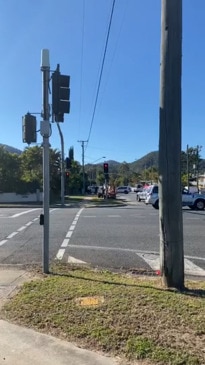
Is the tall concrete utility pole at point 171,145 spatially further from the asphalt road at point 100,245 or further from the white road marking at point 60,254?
the white road marking at point 60,254

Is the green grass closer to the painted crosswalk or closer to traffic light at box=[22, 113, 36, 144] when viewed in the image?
the painted crosswalk

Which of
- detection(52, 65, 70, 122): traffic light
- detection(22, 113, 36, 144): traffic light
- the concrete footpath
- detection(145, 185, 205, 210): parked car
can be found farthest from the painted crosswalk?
detection(145, 185, 205, 210): parked car

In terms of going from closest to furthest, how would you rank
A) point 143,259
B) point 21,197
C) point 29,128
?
1. point 29,128
2. point 143,259
3. point 21,197

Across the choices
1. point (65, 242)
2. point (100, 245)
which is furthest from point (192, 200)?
point (100, 245)

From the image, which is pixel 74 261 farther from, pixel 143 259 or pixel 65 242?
pixel 65 242

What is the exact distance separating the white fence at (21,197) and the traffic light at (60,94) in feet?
118

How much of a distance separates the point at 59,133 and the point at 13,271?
2417cm

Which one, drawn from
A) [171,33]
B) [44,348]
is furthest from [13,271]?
[171,33]

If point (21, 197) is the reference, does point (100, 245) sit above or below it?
below

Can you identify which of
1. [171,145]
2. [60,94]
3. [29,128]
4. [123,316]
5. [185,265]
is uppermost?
[60,94]

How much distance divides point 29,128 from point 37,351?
15.2 ft

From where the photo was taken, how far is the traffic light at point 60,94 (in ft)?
25.0

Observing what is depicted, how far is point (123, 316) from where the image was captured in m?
4.71

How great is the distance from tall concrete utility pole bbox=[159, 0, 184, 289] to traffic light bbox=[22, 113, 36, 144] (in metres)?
2.79
